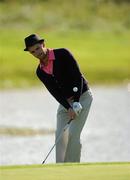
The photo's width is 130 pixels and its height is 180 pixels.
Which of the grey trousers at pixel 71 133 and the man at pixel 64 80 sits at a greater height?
the man at pixel 64 80

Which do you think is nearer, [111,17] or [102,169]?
[102,169]

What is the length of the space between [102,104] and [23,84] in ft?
47.7

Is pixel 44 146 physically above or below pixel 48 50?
below

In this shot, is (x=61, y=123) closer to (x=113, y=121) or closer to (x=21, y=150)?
(x=21, y=150)

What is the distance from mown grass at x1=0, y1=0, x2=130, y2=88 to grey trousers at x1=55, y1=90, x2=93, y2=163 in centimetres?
3769

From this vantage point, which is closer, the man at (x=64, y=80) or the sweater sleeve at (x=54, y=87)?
the man at (x=64, y=80)

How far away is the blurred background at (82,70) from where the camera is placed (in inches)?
968

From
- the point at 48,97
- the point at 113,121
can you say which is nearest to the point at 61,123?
the point at 113,121

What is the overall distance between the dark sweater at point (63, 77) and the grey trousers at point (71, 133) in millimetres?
324

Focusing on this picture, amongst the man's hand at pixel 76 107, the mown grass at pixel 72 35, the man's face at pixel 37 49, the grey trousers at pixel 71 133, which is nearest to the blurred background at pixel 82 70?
the mown grass at pixel 72 35

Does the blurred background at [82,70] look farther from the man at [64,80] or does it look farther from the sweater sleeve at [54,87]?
the sweater sleeve at [54,87]

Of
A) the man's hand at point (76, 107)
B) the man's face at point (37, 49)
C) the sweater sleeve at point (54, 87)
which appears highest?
the man's face at point (37, 49)

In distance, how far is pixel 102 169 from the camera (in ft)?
34.4

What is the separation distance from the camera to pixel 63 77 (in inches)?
500
